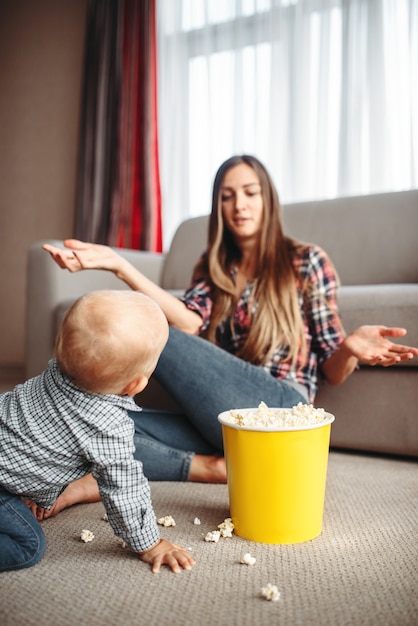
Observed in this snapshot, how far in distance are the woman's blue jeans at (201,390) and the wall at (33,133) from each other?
8.60 ft

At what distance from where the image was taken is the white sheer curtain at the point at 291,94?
8.36ft

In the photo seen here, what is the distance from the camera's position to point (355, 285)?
2090mm

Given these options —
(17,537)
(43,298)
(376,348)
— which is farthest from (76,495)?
(43,298)

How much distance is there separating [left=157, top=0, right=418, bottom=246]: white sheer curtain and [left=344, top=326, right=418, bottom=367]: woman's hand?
1.54 m

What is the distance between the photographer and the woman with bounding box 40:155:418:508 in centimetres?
121

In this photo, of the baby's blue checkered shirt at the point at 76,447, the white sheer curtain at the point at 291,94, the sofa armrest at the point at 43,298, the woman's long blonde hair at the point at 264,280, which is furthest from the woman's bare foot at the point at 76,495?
the white sheer curtain at the point at 291,94

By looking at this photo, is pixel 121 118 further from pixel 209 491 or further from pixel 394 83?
pixel 209 491

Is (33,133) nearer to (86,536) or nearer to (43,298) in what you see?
(43,298)

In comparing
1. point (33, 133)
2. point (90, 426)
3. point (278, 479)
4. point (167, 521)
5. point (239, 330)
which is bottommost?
point (167, 521)

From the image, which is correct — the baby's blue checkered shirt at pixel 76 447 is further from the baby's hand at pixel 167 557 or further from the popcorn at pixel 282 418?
the popcorn at pixel 282 418

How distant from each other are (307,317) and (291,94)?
1.76 metres

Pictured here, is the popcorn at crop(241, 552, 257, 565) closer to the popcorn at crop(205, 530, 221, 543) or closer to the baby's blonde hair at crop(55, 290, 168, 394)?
the popcorn at crop(205, 530, 221, 543)

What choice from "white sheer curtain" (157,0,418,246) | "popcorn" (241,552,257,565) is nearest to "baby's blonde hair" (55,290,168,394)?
"popcorn" (241,552,257,565)

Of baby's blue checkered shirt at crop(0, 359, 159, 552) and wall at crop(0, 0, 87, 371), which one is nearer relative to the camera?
baby's blue checkered shirt at crop(0, 359, 159, 552)
